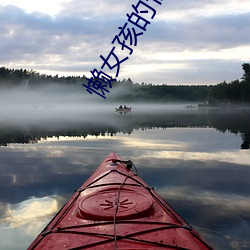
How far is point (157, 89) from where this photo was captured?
583 ft

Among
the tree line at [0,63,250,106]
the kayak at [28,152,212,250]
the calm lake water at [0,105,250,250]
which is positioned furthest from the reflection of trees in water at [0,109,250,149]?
the tree line at [0,63,250,106]

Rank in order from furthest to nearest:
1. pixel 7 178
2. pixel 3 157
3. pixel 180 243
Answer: pixel 3 157 → pixel 7 178 → pixel 180 243

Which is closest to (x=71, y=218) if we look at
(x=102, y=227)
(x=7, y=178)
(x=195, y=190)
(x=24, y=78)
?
(x=102, y=227)

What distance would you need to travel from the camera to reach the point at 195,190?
31.1ft

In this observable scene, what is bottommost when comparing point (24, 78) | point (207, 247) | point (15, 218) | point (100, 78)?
point (15, 218)

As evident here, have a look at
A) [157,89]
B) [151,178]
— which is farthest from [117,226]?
[157,89]

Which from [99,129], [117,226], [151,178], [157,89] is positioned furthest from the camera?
Answer: [157,89]

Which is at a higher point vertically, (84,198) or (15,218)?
(84,198)

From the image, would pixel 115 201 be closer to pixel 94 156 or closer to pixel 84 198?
pixel 84 198

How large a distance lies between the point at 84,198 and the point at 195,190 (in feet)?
14.9

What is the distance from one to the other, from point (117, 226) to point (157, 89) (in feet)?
575

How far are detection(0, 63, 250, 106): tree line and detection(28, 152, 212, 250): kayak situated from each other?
321 feet

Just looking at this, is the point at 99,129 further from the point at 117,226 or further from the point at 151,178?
the point at 117,226

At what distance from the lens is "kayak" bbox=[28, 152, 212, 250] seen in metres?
4.18
